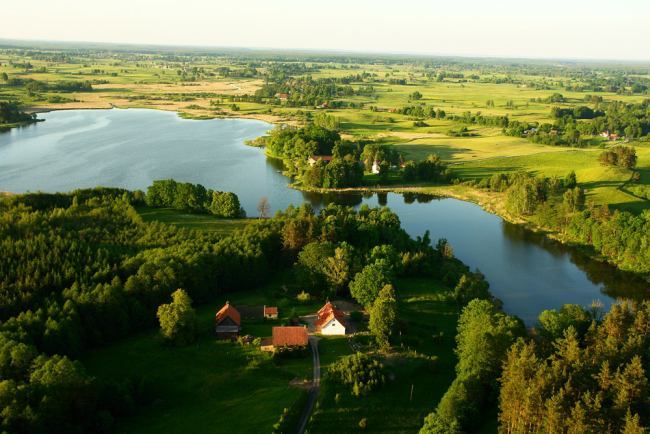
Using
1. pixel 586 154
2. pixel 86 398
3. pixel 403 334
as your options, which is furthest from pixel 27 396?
pixel 586 154

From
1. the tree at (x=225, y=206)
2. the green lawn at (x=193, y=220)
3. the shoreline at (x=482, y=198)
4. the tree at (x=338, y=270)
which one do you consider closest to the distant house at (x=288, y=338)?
the tree at (x=338, y=270)

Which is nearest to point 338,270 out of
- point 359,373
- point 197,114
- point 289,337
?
point 289,337

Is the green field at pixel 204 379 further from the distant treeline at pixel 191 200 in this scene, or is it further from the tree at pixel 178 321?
the distant treeline at pixel 191 200

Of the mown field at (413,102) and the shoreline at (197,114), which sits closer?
the mown field at (413,102)

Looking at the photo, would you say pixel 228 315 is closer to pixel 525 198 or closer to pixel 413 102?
pixel 525 198

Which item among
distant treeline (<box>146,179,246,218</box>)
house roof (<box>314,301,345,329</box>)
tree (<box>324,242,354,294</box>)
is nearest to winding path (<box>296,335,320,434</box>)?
house roof (<box>314,301,345,329</box>)

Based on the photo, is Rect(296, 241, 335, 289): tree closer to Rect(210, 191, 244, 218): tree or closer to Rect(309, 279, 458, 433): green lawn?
Rect(309, 279, 458, 433): green lawn
